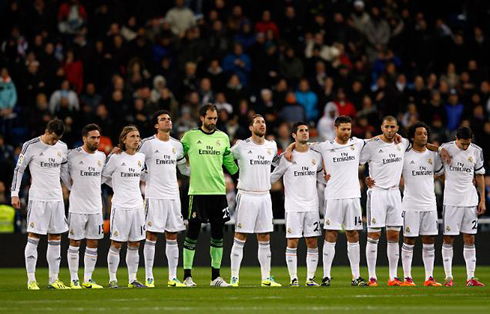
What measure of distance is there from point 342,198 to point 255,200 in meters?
1.47

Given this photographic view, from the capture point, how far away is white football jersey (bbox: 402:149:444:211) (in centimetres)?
1975

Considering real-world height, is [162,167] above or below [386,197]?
above

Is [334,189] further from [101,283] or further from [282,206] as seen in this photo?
[282,206]

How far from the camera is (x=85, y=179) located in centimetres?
1941

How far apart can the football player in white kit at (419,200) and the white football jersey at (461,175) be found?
0.33 m

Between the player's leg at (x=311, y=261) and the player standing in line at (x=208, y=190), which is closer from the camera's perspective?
the player standing in line at (x=208, y=190)

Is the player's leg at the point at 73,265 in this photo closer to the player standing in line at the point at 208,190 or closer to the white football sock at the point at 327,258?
the player standing in line at the point at 208,190

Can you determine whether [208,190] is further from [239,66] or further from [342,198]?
[239,66]

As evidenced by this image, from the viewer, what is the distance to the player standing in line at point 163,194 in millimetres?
19250

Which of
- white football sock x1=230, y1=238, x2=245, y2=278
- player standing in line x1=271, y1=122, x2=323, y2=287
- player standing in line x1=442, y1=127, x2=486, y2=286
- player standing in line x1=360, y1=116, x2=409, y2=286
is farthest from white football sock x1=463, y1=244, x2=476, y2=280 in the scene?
white football sock x1=230, y1=238, x2=245, y2=278

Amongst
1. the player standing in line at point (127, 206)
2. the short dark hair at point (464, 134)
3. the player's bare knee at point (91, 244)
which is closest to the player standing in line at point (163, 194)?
the player standing in line at point (127, 206)

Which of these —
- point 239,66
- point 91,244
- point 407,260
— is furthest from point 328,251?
point 239,66

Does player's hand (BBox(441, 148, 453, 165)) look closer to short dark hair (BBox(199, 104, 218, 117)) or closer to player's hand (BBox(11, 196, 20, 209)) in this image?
short dark hair (BBox(199, 104, 218, 117))

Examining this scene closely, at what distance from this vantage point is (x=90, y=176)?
765 inches
